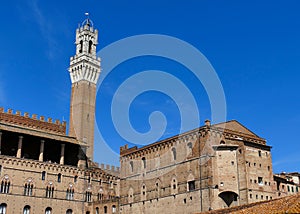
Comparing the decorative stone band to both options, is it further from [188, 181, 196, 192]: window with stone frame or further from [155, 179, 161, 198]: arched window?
[188, 181, 196, 192]: window with stone frame

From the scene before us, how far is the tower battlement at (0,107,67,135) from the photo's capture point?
54906mm

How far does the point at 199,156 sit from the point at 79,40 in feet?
138

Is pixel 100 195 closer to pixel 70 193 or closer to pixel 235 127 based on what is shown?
pixel 70 193

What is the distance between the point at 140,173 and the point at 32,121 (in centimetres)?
1804

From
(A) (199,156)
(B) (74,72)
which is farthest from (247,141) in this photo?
(B) (74,72)

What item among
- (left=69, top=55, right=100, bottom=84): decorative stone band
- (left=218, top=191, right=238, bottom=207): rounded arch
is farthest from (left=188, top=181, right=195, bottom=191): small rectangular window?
(left=69, top=55, right=100, bottom=84): decorative stone band

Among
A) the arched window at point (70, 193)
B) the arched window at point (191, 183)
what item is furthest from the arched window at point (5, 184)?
the arched window at point (191, 183)

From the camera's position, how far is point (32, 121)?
5769cm

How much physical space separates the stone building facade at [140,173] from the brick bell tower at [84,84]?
614 cm

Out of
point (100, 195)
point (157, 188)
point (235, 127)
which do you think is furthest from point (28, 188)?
point (235, 127)

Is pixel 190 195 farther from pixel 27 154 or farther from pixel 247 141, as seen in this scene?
pixel 27 154

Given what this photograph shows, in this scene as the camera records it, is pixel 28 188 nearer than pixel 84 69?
Yes

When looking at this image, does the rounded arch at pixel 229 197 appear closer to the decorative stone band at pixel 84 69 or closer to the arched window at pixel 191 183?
the arched window at pixel 191 183

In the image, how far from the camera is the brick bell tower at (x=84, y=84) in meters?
67.2
